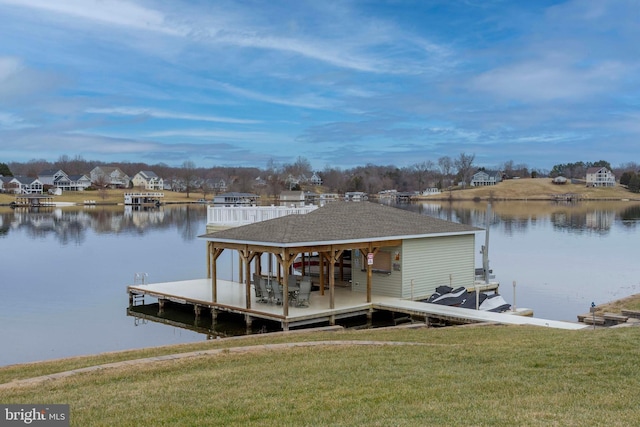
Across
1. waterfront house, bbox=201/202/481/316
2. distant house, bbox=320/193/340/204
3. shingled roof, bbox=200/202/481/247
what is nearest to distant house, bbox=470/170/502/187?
distant house, bbox=320/193/340/204

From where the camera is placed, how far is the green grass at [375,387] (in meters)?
6.20

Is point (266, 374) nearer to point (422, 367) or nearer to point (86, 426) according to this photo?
point (422, 367)

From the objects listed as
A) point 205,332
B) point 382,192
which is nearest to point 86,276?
point 205,332

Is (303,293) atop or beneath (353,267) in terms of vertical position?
beneath

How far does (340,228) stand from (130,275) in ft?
49.1

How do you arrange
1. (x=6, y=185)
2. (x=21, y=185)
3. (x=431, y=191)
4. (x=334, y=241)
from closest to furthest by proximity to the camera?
(x=334, y=241)
(x=21, y=185)
(x=6, y=185)
(x=431, y=191)

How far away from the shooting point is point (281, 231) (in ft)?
59.9

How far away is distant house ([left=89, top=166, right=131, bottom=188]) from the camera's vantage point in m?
165

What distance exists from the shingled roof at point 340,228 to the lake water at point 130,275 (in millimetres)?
3608

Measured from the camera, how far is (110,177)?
554 feet

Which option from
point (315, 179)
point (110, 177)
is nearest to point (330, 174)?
point (315, 179)

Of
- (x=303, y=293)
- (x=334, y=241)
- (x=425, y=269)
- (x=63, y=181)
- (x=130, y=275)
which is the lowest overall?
(x=130, y=275)

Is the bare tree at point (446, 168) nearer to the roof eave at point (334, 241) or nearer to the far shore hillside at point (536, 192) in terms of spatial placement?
the far shore hillside at point (536, 192)

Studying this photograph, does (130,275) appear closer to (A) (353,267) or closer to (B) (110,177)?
(A) (353,267)
